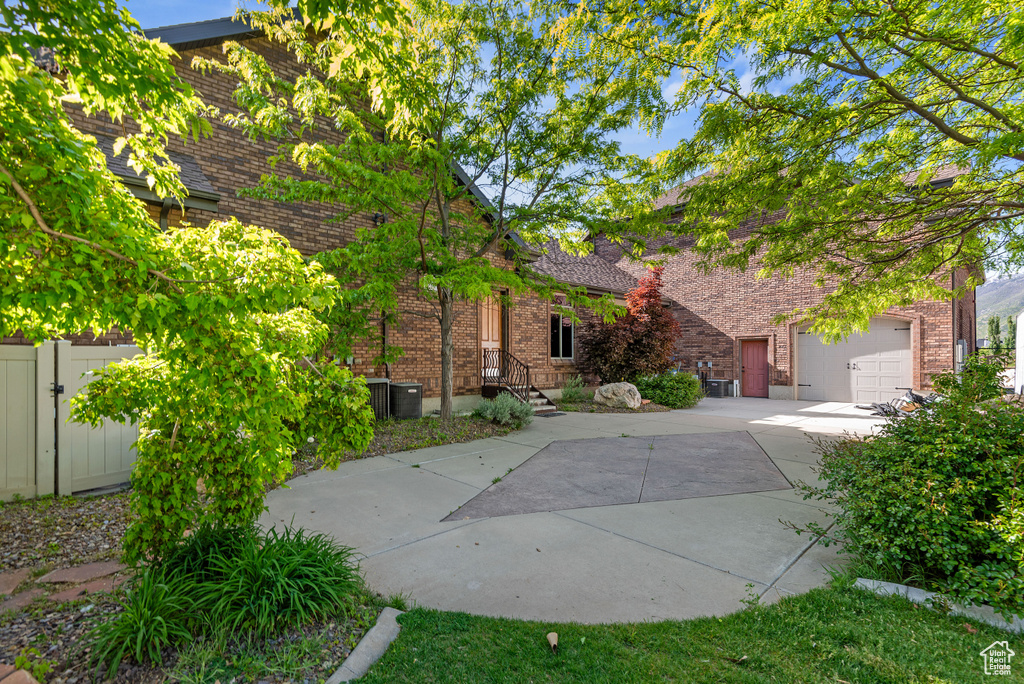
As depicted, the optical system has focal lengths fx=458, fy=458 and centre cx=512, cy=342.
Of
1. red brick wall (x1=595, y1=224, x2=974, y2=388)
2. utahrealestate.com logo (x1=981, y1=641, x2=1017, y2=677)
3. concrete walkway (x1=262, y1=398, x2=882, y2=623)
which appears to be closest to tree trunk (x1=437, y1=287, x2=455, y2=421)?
concrete walkway (x1=262, y1=398, x2=882, y2=623)

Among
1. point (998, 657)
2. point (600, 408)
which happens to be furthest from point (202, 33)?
point (998, 657)

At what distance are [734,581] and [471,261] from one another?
18.5 ft

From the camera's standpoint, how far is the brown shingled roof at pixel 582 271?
14.9m

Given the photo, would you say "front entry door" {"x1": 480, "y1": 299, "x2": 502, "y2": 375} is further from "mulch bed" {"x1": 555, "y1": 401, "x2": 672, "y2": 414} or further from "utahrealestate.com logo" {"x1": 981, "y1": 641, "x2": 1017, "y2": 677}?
"utahrealestate.com logo" {"x1": 981, "y1": 641, "x2": 1017, "y2": 677}

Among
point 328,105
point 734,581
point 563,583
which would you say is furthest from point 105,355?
point 734,581

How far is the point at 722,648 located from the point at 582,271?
48.6ft

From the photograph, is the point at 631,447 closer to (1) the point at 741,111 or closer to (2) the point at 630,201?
(2) the point at 630,201

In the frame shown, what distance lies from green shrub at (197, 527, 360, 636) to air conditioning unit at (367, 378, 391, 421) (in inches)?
261

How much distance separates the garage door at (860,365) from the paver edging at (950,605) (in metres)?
12.9

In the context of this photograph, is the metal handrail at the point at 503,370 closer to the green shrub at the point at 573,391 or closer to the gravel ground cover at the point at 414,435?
the green shrub at the point at 573,391

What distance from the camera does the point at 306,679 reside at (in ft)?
7.20

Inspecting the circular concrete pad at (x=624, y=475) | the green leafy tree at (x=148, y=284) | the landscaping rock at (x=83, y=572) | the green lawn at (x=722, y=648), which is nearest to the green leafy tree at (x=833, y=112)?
the circular concrete pad at (x=624, y=475)

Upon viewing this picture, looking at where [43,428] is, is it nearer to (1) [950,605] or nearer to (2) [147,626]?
(2) [147,626]

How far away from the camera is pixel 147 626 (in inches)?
91.0
